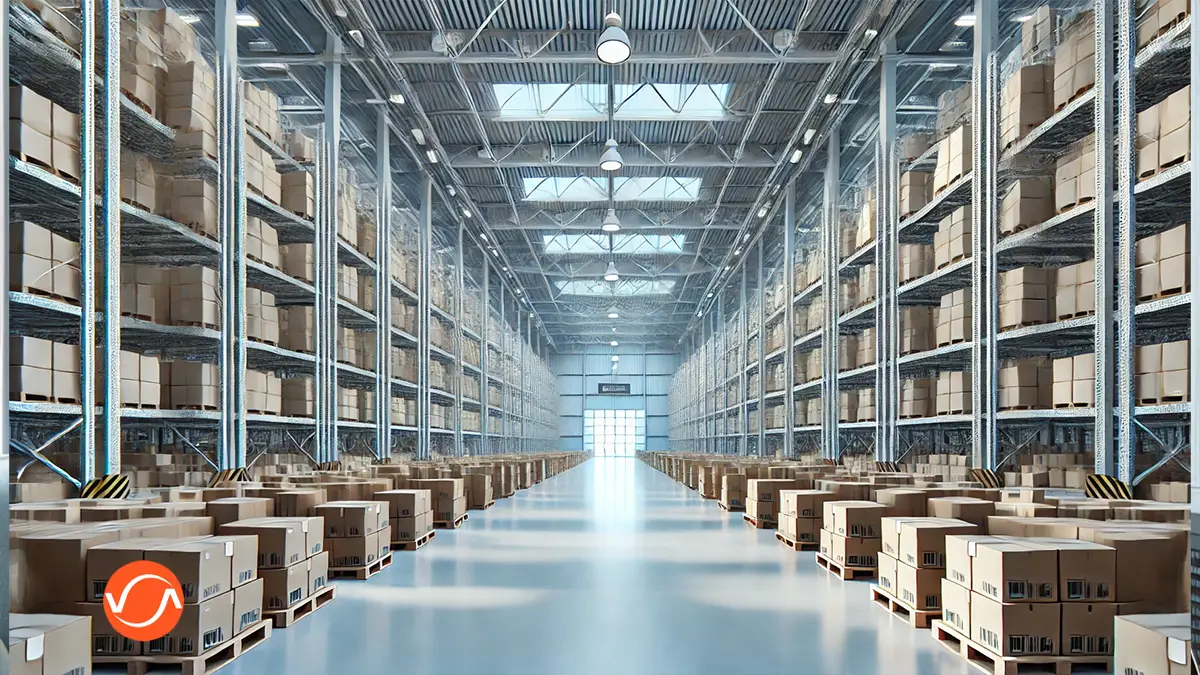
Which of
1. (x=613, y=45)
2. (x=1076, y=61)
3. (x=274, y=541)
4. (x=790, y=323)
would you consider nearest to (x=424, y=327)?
(x=790, y=323)

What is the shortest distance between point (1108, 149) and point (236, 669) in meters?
8.51

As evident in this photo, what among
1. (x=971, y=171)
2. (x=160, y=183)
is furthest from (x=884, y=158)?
(x=160, y=183)

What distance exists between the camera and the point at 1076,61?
9703 mm

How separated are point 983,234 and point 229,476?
9.41 meters

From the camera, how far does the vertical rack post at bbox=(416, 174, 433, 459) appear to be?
838 inches

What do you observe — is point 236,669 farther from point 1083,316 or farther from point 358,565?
point 1083,316

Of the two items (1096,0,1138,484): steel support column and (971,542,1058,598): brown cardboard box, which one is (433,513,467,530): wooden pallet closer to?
(1096,0,1138,484): steel support column

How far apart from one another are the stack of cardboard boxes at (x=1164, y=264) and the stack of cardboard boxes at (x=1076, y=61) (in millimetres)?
1995

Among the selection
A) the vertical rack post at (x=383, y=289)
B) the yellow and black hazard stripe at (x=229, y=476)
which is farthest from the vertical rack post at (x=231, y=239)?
the vertical rack post at (x=383, y=289)

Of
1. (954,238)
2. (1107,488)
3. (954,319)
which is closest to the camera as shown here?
(1107,488)

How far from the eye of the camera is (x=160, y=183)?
35.9 ft

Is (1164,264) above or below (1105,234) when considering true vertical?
below

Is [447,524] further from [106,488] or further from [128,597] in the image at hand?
[128,597]

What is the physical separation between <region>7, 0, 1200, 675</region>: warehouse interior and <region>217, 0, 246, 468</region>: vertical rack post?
0.05 meters
